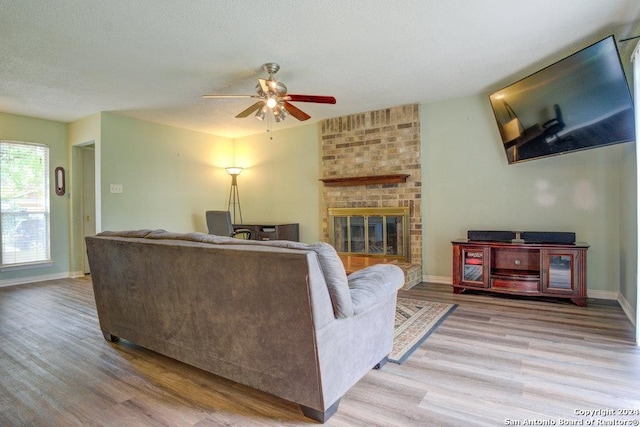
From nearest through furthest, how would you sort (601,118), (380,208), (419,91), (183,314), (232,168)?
1. (183,314)
2. (601,118)
3. (419,91)
4. (380,208)
5. (232,168)

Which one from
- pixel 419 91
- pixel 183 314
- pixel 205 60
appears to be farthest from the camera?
pixel 419 91

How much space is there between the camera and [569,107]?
305cm

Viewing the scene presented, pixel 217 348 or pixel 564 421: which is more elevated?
pixel 217 348

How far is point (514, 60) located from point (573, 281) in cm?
222

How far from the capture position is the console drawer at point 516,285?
138 inches

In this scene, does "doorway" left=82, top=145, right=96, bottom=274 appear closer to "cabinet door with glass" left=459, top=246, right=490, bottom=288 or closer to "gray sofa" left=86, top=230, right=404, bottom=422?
"gray sofa" left=86, top=230, right=404, bottom=422

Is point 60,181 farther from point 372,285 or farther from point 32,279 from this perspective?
point 372,285

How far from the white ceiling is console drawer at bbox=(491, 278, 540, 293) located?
218cm

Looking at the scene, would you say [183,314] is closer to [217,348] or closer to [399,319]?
[217,348]

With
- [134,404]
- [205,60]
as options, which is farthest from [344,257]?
[134,404]

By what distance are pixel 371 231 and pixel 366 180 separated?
0.75 m

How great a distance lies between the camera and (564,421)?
154cm

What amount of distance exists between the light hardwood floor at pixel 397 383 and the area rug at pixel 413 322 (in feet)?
0.27

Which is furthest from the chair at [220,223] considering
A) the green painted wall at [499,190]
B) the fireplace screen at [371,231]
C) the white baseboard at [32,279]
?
the green painted wall at [499,190]
